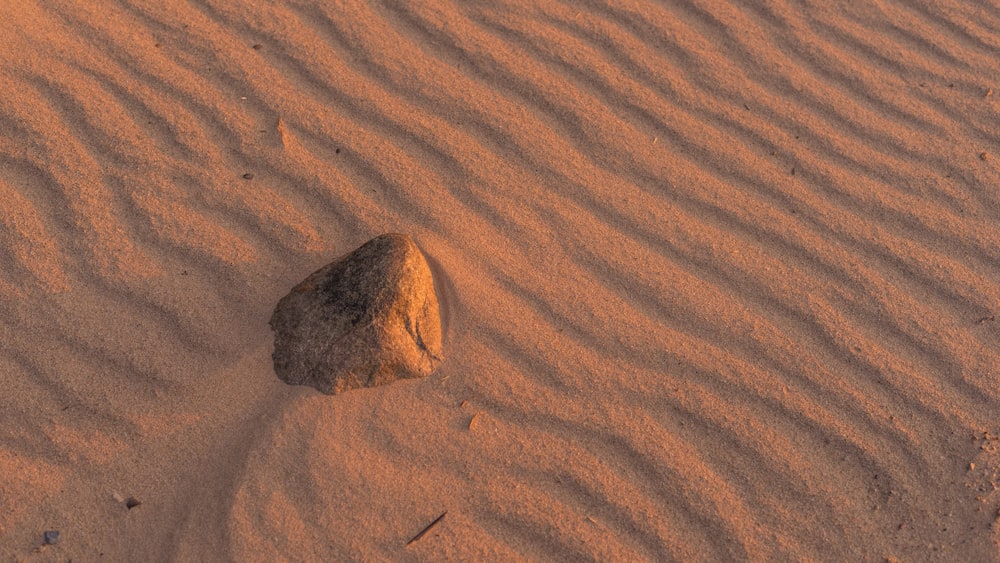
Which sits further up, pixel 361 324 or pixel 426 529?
pixel 361 324

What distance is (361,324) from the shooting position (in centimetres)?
221

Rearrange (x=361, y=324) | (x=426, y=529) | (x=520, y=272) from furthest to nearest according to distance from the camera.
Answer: (x=520, y=272) < (x=361, y=324) < (x=426, y=529)

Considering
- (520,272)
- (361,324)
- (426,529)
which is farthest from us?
(520,272)

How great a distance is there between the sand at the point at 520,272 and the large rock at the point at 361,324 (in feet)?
0.20

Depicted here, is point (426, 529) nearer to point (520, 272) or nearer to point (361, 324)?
point (361, 324)

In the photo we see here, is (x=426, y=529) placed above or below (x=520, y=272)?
below

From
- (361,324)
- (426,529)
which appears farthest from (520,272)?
(426,529)

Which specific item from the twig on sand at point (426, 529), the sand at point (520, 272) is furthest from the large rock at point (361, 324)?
the twig on sand at point (426, 529)

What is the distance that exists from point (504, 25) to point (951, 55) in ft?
5.35

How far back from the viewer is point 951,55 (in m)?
3.15

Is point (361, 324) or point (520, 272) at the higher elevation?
point (520, 272)

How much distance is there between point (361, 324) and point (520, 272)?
53cm

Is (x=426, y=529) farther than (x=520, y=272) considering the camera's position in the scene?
No

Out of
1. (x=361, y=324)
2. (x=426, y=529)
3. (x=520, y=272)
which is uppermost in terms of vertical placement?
(x=520, y=272)
